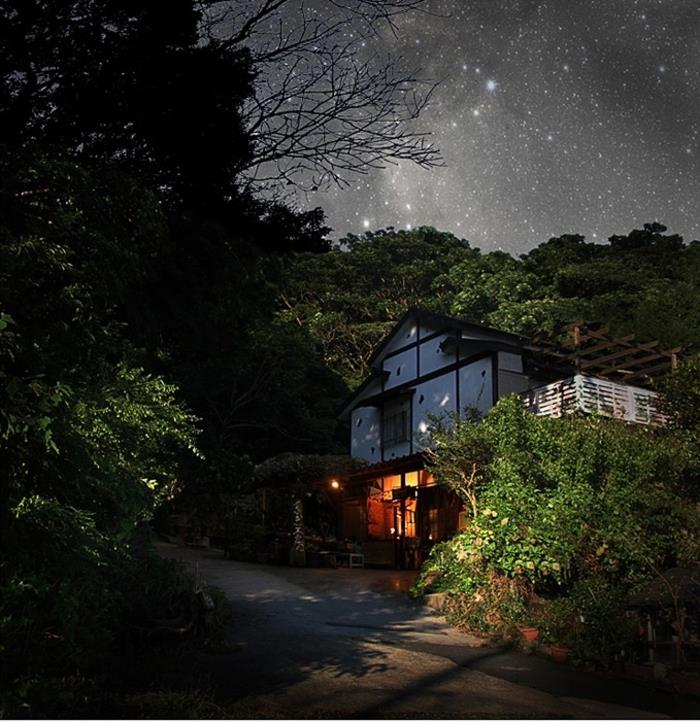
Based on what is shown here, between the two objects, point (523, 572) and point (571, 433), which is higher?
point (571, 433)

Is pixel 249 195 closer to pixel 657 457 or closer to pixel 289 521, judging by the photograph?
pixel 657 457

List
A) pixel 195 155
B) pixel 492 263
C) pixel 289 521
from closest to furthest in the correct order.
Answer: pixel 195 155, pixel 289 521, pixel 492 263

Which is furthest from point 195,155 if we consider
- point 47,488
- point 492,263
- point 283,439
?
point 492,263

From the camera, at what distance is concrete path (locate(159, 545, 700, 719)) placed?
7664 millimetres

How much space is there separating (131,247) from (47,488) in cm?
293

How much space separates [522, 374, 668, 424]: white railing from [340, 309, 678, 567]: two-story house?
0.03m

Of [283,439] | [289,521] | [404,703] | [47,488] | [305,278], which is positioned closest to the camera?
[47,488]

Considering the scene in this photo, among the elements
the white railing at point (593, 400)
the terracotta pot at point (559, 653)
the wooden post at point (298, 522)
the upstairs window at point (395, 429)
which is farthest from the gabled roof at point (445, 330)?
the terracotta pot at point (559, 653)

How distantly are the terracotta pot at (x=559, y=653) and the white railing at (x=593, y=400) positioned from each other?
325 inches

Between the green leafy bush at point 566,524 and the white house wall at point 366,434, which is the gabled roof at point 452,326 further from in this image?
the green leafy bush at point 566,524

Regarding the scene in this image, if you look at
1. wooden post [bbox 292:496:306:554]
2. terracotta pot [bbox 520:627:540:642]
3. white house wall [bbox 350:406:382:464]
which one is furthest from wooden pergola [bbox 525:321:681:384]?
terracotta pot [bbox 520:627:540:642]

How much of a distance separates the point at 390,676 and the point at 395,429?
2016 cm

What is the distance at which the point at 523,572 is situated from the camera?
13.2 metres

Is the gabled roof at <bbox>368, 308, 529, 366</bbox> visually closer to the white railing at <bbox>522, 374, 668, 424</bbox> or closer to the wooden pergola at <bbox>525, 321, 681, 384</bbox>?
the wooden pergola at <bbox>525, 321, 681, 384</bbox>
